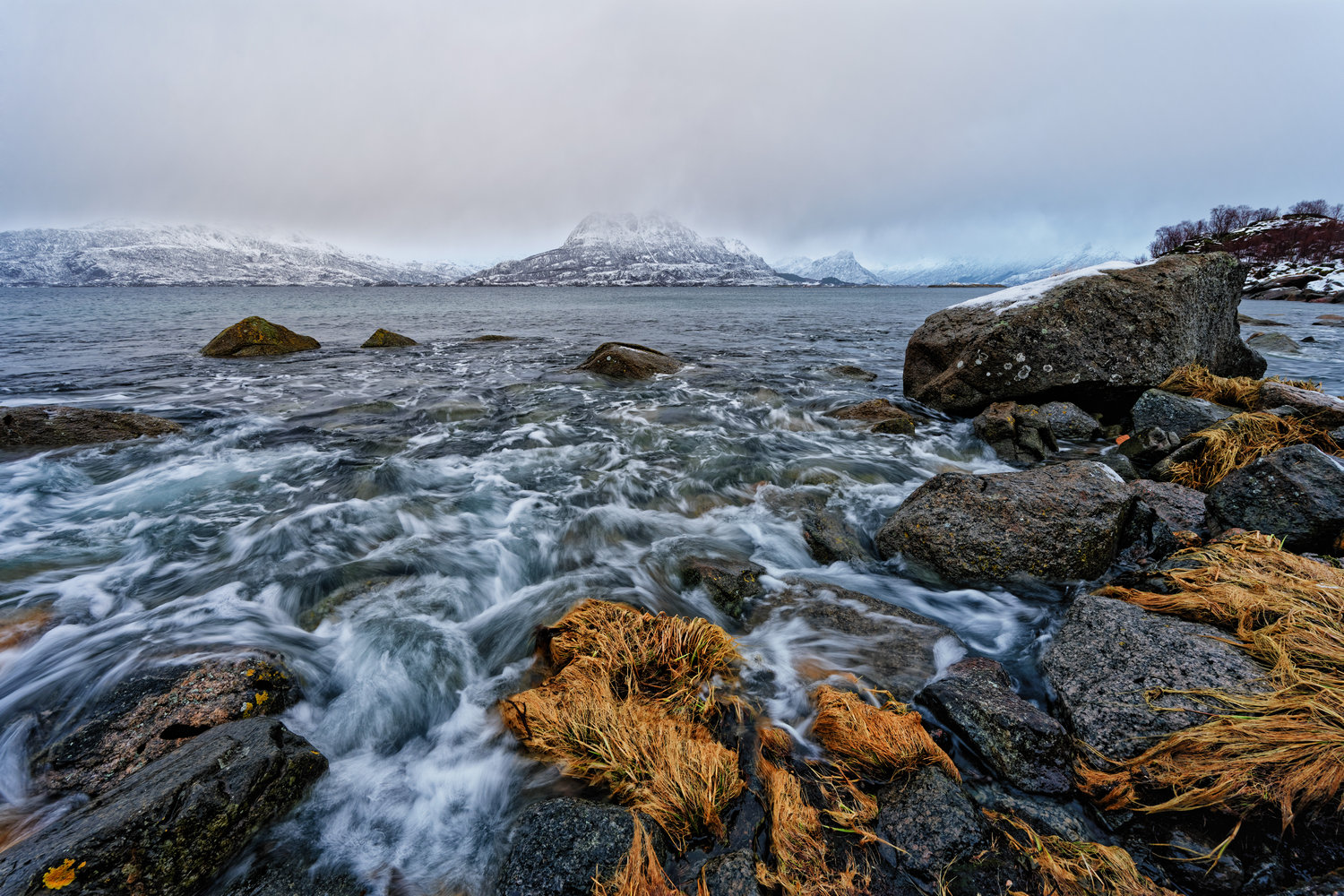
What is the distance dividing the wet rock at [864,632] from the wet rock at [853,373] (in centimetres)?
1182

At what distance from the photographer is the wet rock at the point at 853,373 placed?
617 inches

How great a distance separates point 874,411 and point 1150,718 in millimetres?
8429

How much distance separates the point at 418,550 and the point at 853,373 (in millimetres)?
13826

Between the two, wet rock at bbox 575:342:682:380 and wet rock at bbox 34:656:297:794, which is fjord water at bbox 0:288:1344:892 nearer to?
wet rock at bbox 34:656:297:794

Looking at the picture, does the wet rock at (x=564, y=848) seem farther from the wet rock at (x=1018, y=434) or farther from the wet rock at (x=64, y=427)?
the wet rock at (x=64, y=427)

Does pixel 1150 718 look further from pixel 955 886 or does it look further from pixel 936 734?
pixel 955 886

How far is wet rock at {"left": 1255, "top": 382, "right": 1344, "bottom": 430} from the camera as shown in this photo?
7.41 m

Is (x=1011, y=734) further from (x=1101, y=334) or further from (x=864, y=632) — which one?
(x=1101, y=334)

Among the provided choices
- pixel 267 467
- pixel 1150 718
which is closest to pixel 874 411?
pixel 1150 718

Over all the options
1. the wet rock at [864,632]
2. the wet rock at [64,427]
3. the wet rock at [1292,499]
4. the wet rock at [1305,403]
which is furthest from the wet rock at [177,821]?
the wet rock at [1305,403]

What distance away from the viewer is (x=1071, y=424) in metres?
9.10

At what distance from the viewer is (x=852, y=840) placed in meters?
2.63

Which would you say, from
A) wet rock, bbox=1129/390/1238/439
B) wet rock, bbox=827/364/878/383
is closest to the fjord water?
wet rock, bbox=827/364/878/383

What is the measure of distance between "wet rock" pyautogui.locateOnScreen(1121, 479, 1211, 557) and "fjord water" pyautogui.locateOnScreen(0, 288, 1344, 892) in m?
1.31
